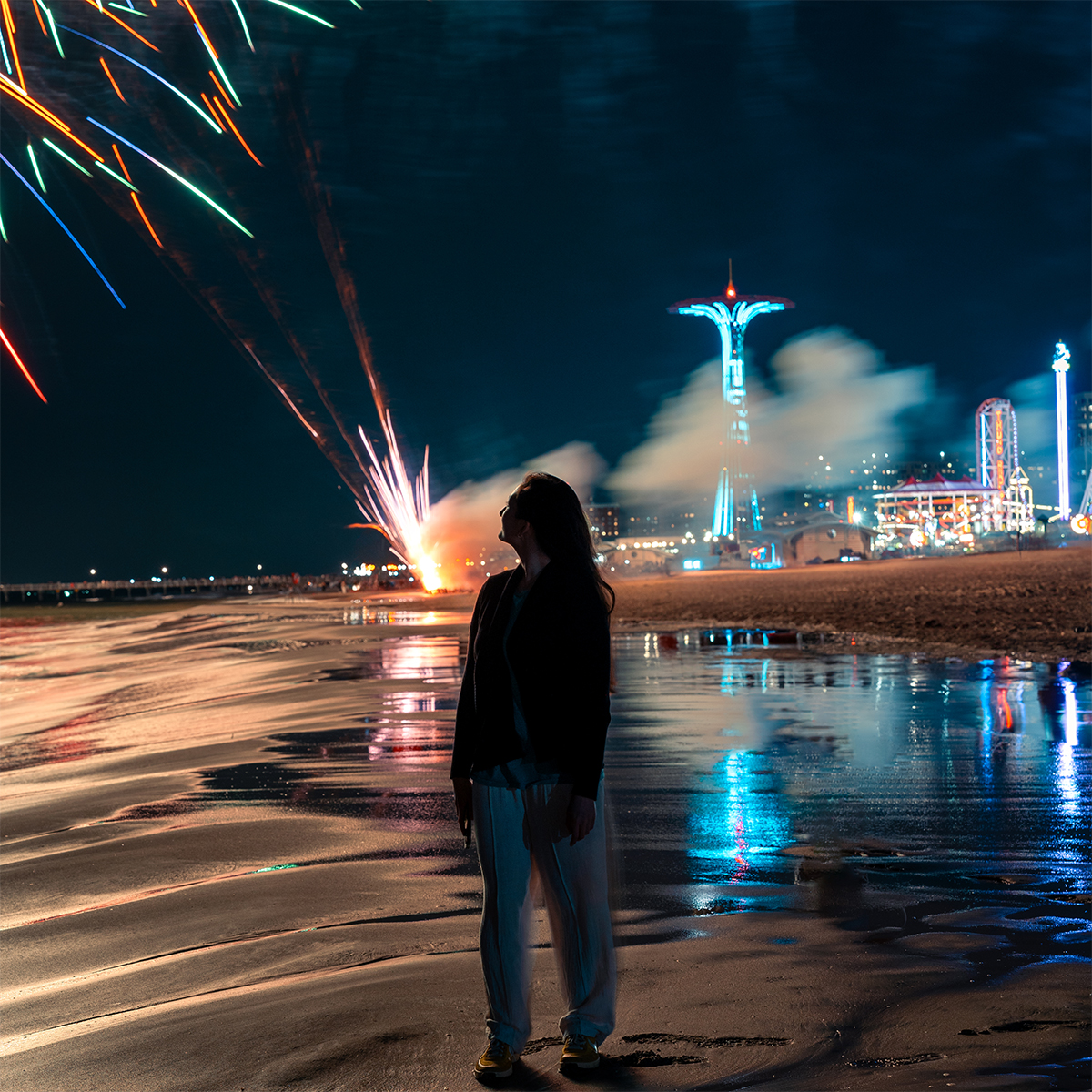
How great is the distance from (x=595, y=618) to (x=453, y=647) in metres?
18.3

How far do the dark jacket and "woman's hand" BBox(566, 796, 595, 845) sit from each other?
26 mm

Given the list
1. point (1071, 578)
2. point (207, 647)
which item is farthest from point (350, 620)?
point (1071, 578)

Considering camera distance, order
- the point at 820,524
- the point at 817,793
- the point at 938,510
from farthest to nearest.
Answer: the point at 938,510, the point at 820,524, the point at 817,793

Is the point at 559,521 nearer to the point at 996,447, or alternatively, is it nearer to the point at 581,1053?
the point at 581,1053

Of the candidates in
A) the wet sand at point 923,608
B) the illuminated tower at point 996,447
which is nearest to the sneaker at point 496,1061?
the wet sand at point 923,608

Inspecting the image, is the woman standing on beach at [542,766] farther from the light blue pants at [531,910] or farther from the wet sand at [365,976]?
the wet sand at [365,976]

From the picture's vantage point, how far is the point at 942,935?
3951mm

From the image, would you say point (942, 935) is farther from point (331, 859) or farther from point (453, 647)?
point (453, 647)

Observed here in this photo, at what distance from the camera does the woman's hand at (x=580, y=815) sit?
2.91 meters

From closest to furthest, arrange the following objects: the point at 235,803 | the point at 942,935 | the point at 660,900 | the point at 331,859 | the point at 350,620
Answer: the point at 942,935 → the point at 660,900 → the point at 331,859 → the point at 235,803 → the point at 350,620

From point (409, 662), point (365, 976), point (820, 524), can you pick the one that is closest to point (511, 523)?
point (365, 976)

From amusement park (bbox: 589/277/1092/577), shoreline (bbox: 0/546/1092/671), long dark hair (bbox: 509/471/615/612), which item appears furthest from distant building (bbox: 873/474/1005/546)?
long dark hair (bbox: 509/471/615/612)

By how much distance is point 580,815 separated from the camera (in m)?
2.92

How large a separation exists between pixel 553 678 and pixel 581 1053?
45.7 inches
